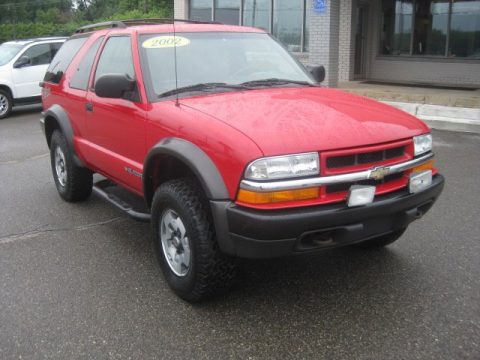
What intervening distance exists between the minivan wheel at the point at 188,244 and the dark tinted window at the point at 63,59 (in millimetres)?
2690

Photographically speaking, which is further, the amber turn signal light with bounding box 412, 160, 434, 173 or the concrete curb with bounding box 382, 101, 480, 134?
the concrete curb with bounding box 382, 101, 480, 134

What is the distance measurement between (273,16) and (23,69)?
7367 millimetres

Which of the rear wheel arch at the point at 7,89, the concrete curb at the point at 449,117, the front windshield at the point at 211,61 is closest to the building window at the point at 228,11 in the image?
the rear wheel arch at the point at 7,89

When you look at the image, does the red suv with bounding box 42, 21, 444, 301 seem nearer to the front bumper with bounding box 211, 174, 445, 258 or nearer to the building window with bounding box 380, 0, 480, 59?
the front bumper with bounding box 211, 174, 445, 258

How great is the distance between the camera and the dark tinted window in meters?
5.56

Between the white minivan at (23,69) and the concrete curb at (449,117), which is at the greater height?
the white minivan at (23,69)

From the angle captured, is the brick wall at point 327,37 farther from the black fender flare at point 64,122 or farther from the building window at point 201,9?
the black fender flare at point 64,122

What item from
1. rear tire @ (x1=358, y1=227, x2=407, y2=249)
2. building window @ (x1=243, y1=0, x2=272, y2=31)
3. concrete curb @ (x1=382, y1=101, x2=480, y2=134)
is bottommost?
rear tire @ (x1=358, y1=227, x2=407, y2=249)

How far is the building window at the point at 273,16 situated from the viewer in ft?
50.7

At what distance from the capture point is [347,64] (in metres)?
15.0

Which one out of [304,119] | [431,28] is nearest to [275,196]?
[304,119]

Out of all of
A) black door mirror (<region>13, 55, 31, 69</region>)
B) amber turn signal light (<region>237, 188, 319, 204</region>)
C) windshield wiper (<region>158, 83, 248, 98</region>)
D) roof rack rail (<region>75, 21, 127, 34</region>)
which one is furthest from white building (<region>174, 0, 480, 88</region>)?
amber turn signal light (<region>237, 188, 319, 204</region>)

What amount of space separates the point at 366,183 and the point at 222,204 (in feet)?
2.86

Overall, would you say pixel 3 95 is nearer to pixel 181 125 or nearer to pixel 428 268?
pixel 181 125
